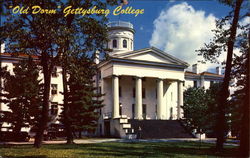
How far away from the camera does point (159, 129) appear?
40406 mm

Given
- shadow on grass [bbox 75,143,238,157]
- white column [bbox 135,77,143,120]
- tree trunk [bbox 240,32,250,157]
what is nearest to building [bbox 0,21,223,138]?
white column [bbox 135,77,143,120]

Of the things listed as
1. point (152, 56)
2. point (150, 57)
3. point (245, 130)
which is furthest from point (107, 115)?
point (245, 130)

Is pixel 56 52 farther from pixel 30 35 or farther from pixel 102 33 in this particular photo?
pixel 102 33

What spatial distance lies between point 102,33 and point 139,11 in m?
6.95

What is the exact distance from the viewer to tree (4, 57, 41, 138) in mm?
34062

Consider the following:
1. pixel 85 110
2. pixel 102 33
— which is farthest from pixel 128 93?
pixel 102 33

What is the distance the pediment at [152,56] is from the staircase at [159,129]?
397 inches

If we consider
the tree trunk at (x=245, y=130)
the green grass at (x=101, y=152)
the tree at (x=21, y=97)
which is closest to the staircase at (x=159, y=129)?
the tree at (x=21, y=97)

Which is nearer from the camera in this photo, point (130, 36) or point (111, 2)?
point (111, 2)

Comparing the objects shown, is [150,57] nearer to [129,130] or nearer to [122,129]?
[122,129]

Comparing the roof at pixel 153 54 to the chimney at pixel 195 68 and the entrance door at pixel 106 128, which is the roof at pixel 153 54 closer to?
the entrance door at pixel 106 128

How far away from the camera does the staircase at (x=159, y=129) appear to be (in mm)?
38409

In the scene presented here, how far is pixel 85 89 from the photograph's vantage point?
34812 millimetres

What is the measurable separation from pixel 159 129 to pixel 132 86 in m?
11.9
